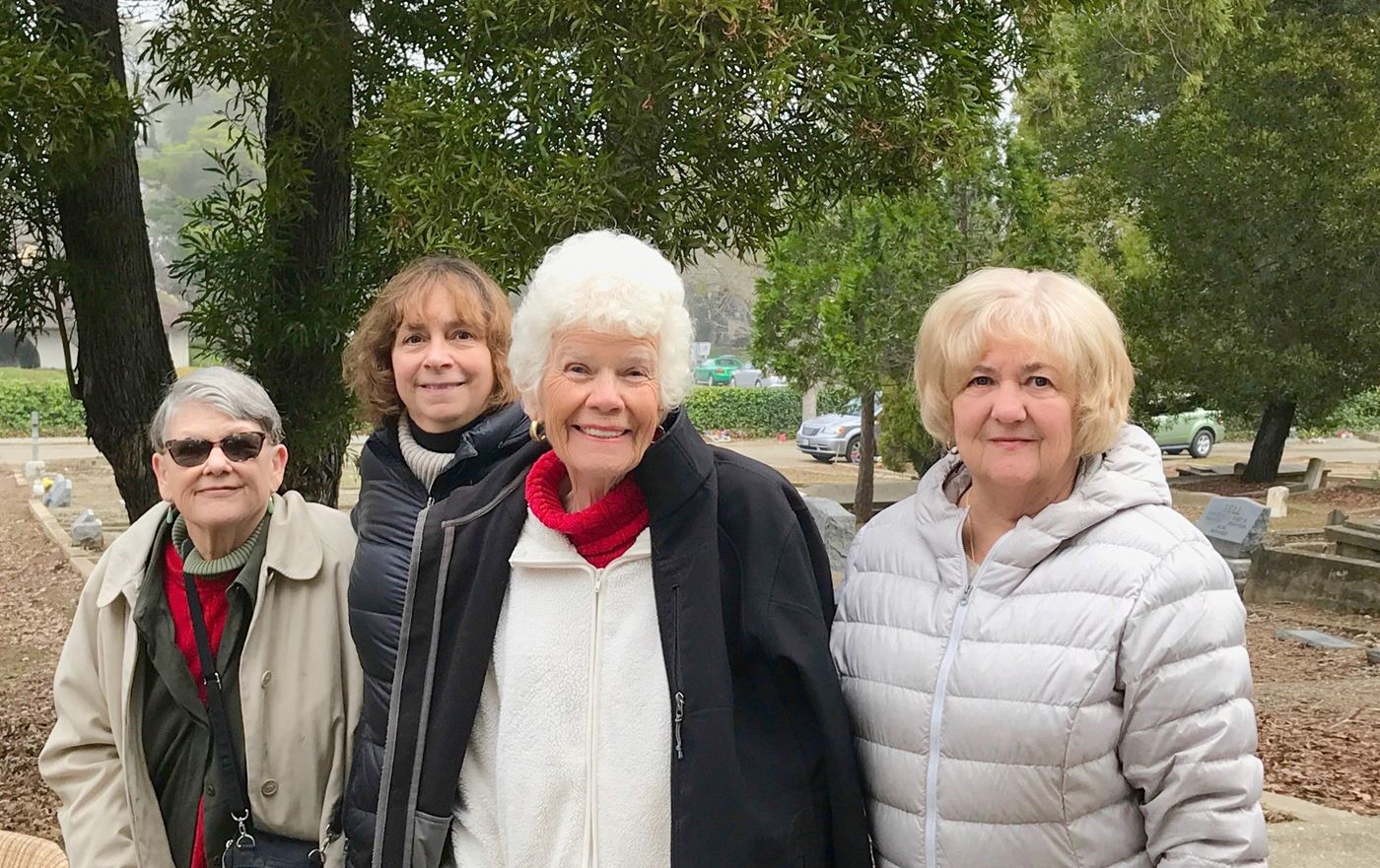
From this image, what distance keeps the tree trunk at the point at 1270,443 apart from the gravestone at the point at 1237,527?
34.4 ft

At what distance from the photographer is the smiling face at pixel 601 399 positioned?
2180 mm

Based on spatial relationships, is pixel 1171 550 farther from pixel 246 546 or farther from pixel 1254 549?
pixel 1254 549

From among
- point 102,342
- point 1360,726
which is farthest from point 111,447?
point 1360,726

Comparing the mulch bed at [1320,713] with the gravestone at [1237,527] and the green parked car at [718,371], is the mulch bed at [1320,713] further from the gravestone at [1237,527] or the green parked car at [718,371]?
the green parked car at [718,371]

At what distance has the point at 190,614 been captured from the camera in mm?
2607

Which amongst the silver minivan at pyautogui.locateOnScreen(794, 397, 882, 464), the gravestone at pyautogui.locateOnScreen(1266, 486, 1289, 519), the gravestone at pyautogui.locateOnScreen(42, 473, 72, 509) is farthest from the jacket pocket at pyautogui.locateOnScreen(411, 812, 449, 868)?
the silver minivan at pyautogui.locateOnScreen(794, 397, 882, 464)

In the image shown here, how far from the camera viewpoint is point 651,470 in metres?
2.20

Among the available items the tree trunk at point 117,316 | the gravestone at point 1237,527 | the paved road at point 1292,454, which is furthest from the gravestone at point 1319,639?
the paved road at point 1292,454

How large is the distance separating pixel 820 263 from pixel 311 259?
1056cm

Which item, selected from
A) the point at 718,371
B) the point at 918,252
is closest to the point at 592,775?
the point at 918,252

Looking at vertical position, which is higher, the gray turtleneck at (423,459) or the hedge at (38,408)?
the gray turtleneck at (423,459)

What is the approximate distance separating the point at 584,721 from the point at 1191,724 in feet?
3.10

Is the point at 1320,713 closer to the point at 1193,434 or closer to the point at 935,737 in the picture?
the point at 935,737

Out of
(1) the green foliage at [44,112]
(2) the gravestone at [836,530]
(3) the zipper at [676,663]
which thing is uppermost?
(1) the green foliage at [44,112]
